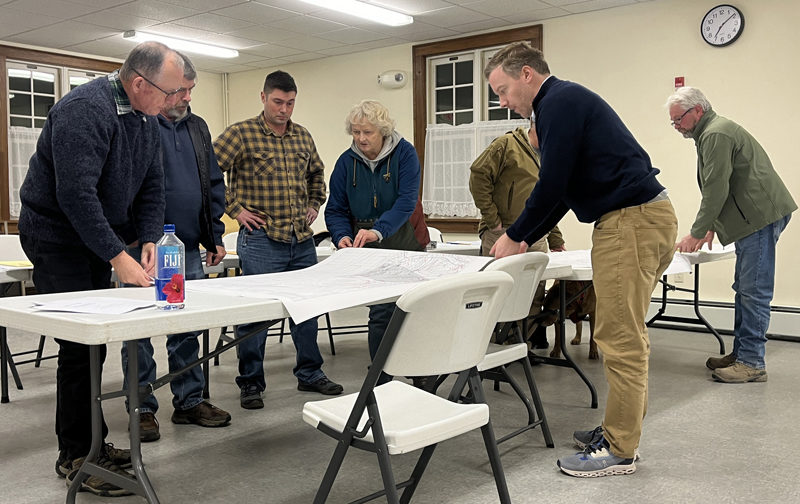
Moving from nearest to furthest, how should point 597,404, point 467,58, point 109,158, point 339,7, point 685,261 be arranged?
point 109,158 < point 597,404 < point 685,261 < point 339,7 < point 467,58

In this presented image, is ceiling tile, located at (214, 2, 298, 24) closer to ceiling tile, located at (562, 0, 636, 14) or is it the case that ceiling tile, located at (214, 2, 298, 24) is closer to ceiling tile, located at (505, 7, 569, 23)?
ceiling tile, located at (505, 7, 569, 23)

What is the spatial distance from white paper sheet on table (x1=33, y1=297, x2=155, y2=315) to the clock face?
5308 millimetres

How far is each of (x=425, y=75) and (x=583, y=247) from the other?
2522mm

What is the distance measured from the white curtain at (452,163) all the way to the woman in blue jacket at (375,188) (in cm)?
375

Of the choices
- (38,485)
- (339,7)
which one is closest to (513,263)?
(38,485)

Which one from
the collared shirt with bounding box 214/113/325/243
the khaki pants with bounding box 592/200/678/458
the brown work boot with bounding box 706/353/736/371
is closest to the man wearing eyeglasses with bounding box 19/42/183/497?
the collared shirt with bounding box 214/113/325/243

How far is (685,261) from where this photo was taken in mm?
4113

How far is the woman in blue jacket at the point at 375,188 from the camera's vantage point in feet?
11.5

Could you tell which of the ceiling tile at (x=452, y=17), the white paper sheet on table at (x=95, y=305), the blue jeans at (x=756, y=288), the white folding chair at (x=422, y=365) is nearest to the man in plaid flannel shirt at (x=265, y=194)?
the white paper sheet on table at (x=95, y=305)

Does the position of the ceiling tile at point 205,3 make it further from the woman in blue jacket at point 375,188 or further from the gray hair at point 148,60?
the gray hair at point 148,60

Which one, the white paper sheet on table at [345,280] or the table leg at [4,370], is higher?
the white paper sheet on table at [345,280]

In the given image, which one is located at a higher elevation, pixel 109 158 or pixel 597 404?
pixel 109 158

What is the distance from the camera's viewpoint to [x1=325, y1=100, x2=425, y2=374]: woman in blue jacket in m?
3.49

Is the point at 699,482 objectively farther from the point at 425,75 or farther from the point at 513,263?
the point at 425,75
